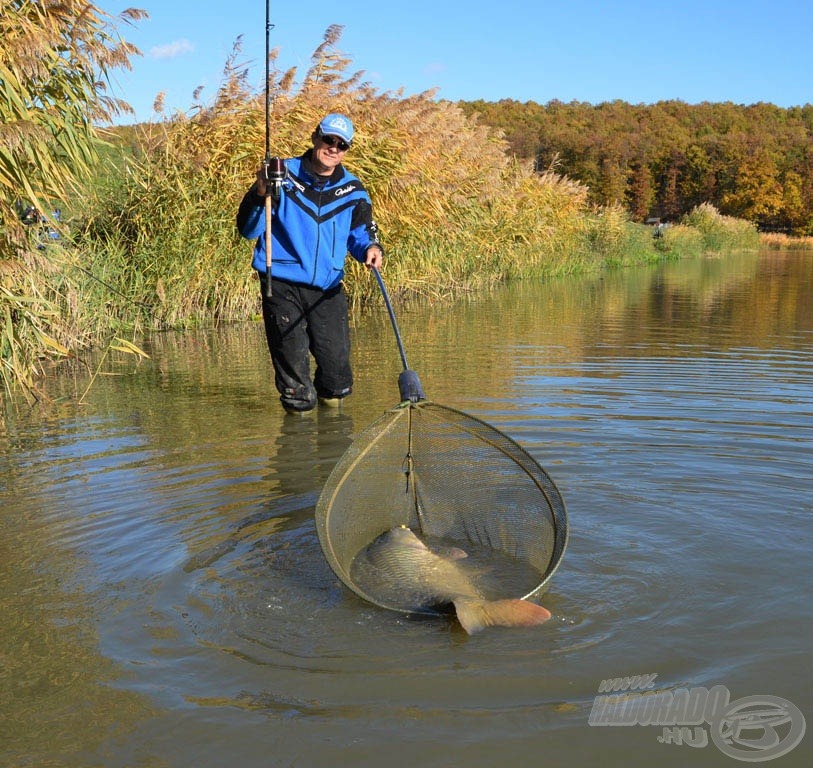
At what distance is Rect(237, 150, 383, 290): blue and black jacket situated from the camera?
5.98 meters

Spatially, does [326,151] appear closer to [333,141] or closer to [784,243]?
[333,141]

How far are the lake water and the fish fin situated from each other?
0.16 feet

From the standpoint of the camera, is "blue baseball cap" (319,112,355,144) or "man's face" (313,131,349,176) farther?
"man's face" (313,131,349,176)

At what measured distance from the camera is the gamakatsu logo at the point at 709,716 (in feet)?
8.07

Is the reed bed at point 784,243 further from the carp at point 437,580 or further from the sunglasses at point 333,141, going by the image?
the carp at point 437,580

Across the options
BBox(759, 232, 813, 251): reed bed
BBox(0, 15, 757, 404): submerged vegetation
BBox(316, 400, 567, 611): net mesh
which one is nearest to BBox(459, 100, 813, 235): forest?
BBox(759, 232, 813, 251): reed bed

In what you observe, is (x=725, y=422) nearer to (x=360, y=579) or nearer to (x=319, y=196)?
(x=319, y=196)

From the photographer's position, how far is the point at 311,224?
19.9 feet

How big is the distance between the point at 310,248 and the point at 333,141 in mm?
759

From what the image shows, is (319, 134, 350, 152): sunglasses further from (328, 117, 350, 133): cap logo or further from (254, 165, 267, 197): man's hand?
(254, 165, 267, 197): man's hand

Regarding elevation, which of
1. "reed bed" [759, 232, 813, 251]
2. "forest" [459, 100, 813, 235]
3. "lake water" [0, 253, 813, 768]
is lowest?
"lake water" [0, 253, 813, 768]

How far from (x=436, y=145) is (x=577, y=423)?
7653mm

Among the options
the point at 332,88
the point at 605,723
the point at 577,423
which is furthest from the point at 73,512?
the point at 332,88

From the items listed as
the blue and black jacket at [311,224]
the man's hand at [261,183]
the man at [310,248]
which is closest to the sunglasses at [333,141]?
the man at [310,248]
